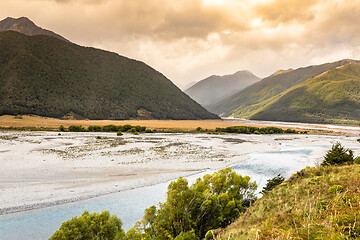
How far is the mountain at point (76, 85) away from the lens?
410 ft

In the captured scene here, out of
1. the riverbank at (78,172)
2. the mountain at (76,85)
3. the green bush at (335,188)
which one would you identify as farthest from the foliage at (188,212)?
the mountain at (76,85)

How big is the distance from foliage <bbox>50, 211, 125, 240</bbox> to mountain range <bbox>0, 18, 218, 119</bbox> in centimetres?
12252

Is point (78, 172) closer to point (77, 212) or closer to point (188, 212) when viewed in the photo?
point (77, 212)

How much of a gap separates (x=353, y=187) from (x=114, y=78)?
609ft

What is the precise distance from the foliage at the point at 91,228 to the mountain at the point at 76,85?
12345cm

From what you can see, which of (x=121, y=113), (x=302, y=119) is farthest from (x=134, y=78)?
(x=302, y=119)

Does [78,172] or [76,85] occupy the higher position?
[76,85]

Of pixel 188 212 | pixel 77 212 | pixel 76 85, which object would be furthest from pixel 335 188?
pixel 76 85

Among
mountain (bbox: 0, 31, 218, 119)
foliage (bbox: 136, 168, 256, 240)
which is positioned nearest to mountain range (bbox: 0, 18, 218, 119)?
mountain (bbox: 0, 31, 218, 119)

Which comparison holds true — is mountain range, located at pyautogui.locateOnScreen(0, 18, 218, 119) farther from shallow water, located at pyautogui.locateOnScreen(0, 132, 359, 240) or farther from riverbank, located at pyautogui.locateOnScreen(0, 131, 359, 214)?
shallow water, located at pyautogui.locateOnScreen(0, 132, 359, 240)

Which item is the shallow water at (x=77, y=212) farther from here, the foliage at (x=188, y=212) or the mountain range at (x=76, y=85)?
the mountain range at (x=76, y=85)

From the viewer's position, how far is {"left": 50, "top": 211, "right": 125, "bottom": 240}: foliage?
907 centimetres

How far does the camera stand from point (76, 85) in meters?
152

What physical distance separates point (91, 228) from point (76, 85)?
Answer: 163101mm
